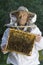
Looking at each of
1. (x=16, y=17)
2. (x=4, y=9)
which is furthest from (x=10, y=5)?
(x=16, y=17)

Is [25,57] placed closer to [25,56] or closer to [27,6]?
[25,56]

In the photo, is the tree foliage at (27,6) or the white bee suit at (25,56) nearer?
the white bee suit at (25,56)

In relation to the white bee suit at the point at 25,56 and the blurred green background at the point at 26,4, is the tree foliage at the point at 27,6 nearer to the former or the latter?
the blurred green background at the point at 26,4

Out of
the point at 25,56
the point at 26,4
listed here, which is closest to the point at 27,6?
the point at 26,4

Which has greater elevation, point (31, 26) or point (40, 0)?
point (40, 0)

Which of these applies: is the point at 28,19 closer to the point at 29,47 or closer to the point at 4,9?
the point at 29,47

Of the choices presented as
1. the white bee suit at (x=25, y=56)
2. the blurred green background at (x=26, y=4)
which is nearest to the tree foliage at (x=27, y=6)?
the blurred green background at (x=26, y=4)

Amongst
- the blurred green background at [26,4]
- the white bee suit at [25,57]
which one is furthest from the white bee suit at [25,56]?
the blurred green background at [26,4]

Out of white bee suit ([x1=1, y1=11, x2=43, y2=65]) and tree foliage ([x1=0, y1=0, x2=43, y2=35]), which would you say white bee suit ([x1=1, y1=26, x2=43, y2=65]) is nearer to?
white bee suit ([x1=1, y1=11, x2=43, y2=65])

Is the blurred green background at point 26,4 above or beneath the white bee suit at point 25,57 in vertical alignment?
above

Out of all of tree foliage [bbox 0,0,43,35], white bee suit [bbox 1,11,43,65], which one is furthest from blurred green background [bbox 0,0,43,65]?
white bee suit [bbox 1,11,43,65]

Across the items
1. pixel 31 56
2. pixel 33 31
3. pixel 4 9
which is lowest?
pixel 31 56
